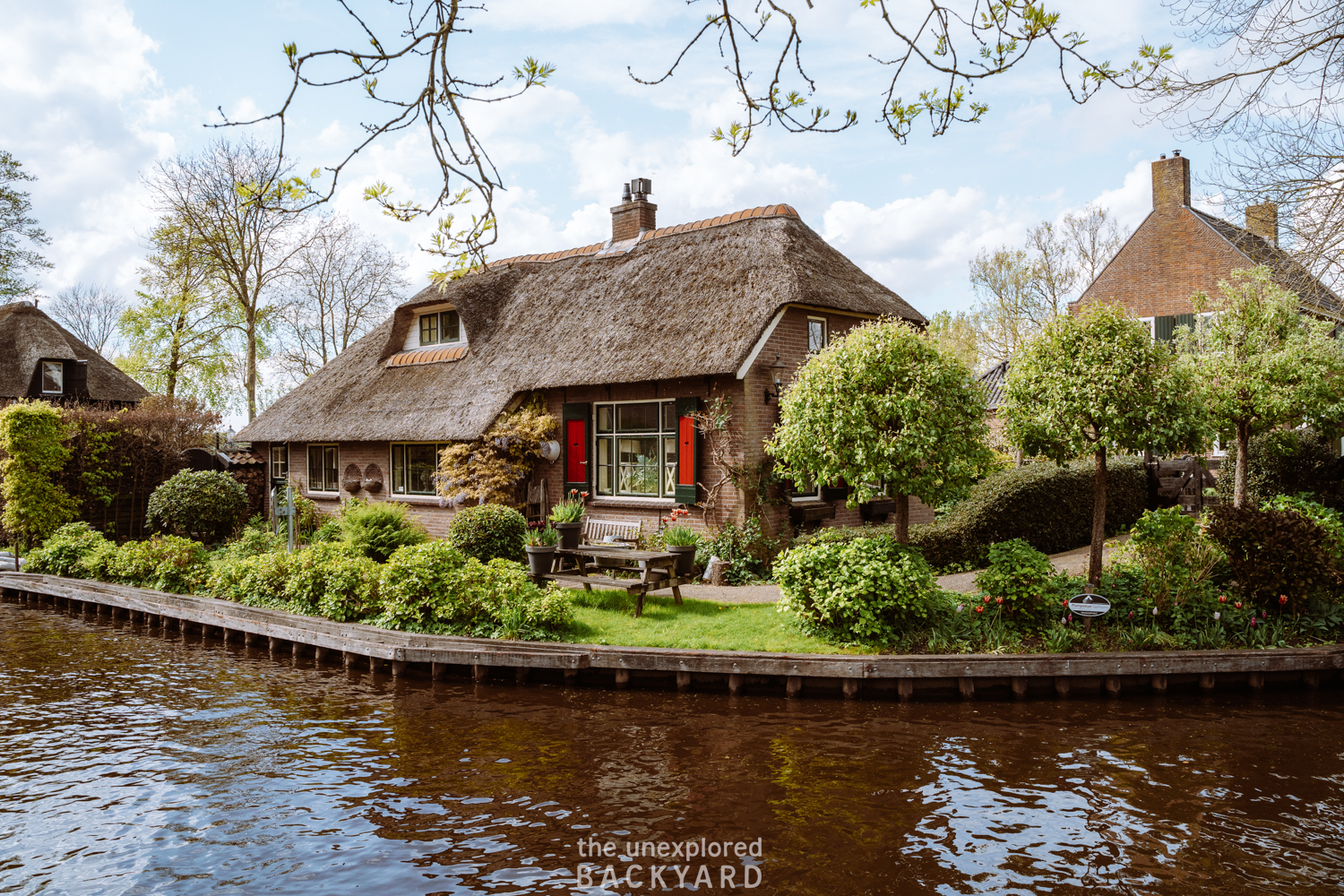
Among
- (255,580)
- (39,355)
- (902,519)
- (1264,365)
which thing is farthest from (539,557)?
(39,355)

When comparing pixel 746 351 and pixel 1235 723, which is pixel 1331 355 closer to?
pixel 1235 723

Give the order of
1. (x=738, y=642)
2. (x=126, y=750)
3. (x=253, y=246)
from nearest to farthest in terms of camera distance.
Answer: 1. (x=126, y=750)
2. (x=738, y=642)
3. (x=253, y=246)

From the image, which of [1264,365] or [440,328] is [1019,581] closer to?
[1264,365]

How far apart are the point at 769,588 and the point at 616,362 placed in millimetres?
4641

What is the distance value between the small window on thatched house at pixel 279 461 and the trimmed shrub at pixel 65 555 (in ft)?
17.6

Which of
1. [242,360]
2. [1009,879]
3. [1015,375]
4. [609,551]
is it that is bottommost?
[1009,879]

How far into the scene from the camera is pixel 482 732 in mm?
7520

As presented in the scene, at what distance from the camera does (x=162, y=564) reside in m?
13.2

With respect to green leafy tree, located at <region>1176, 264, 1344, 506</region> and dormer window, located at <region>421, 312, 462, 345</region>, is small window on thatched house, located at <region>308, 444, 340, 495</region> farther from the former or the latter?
green leafy tree, located at <region>1176, 264, 1344, 506</region>

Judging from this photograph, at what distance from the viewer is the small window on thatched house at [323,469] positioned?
1902 centimetres

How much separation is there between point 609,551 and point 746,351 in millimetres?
3710

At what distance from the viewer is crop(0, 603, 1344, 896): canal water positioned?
5027 mm

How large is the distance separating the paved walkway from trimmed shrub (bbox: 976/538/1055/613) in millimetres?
1185

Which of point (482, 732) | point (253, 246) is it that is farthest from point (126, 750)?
point (253, 246)
